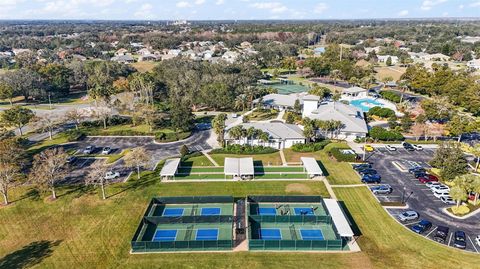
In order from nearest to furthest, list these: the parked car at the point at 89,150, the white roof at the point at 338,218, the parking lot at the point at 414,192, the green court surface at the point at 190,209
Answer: the white roof at the point at 338,218
the parking lot at the point at 414,192
the green court surface at the point at 190,209
the parked car at the point at 89,150

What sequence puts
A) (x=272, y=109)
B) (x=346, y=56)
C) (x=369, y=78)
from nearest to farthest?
(x=272, y=109) < (x=369, y=78) < (x=346, y=56)

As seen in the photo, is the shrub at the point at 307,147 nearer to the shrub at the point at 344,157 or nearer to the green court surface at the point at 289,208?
the shrub at the point at 344,157

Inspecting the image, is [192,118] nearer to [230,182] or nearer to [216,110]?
[216,110]

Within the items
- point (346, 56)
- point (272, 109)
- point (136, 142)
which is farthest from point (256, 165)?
point (346, 56)

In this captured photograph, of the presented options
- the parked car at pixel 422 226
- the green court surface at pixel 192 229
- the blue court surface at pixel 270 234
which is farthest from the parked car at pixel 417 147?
the green court surface at pixel 192 229

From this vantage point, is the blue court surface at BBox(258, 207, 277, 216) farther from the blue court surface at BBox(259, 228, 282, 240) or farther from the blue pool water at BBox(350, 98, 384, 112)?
the blue pool water at BBox(350, 98, 384, 112)

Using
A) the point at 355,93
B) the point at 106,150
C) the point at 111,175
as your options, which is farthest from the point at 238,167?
the point at 355,93

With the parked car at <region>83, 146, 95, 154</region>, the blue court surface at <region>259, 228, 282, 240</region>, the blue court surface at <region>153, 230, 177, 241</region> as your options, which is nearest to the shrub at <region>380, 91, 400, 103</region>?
the blue court surface at <region>259, 228, 282, 240</region>
